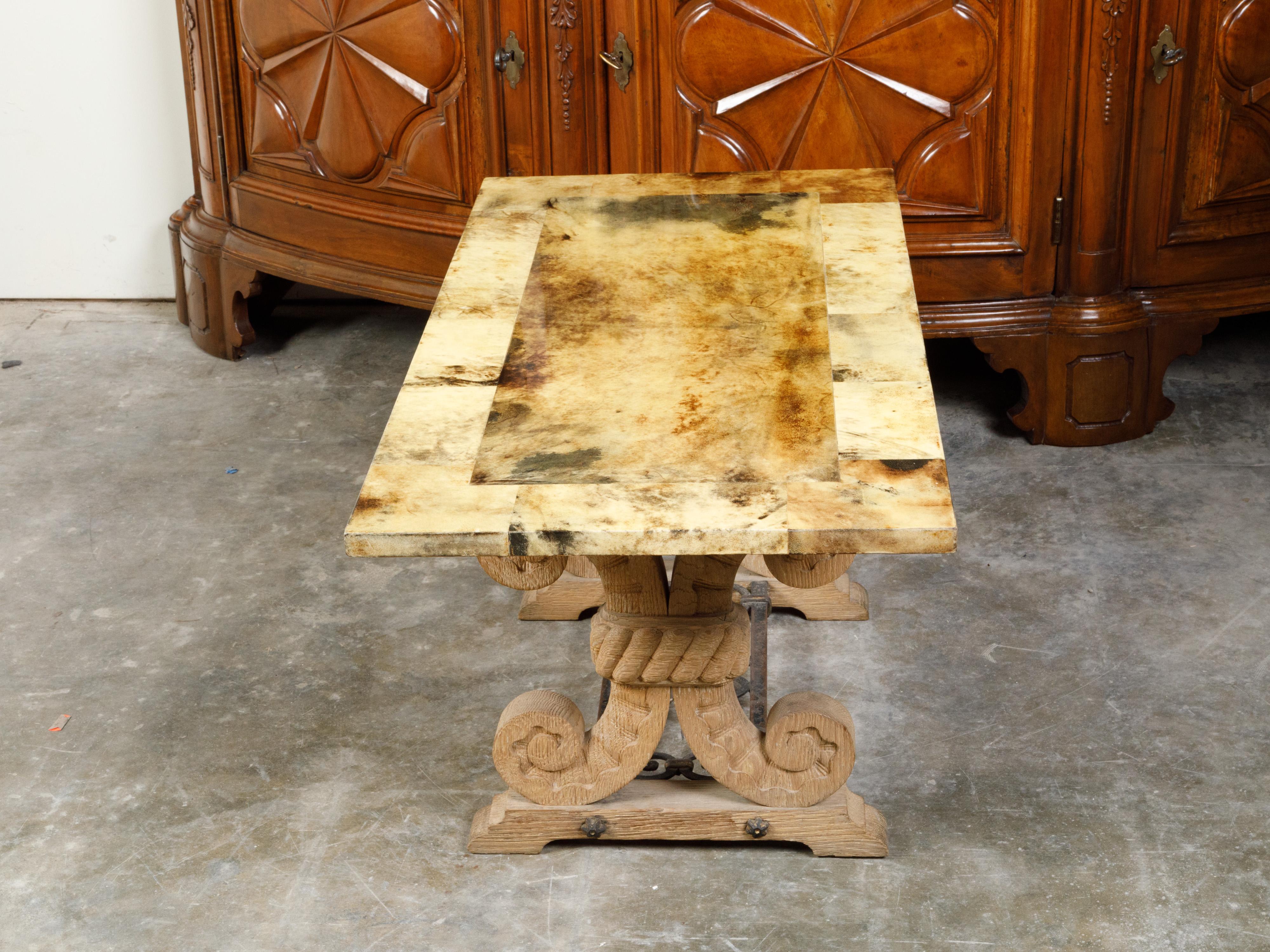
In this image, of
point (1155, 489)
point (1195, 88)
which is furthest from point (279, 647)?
point (1195, 88)

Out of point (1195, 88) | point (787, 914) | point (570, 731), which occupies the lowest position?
point (787, 914)

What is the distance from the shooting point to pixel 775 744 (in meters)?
2.33

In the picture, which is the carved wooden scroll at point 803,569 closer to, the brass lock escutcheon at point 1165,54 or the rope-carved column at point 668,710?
the rope-carved column at point 668,710

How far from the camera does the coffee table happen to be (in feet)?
6.07

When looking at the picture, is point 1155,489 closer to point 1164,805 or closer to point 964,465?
point 964,465

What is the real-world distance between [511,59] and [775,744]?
192cm

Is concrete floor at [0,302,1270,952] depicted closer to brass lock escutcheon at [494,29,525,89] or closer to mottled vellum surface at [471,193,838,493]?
mottled vellum surface at [471,193,838,493]

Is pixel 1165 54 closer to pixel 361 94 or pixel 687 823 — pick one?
pixel 361 94

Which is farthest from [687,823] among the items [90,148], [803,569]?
[90,148]

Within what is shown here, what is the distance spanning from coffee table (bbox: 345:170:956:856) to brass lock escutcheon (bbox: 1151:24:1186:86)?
999 mm

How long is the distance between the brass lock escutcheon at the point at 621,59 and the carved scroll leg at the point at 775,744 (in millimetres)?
1722

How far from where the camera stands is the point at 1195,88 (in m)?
3.40

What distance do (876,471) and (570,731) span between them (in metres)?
0.71

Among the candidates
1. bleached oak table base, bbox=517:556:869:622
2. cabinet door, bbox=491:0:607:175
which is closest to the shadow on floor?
cabinet door, bbox=491:0:607:175
